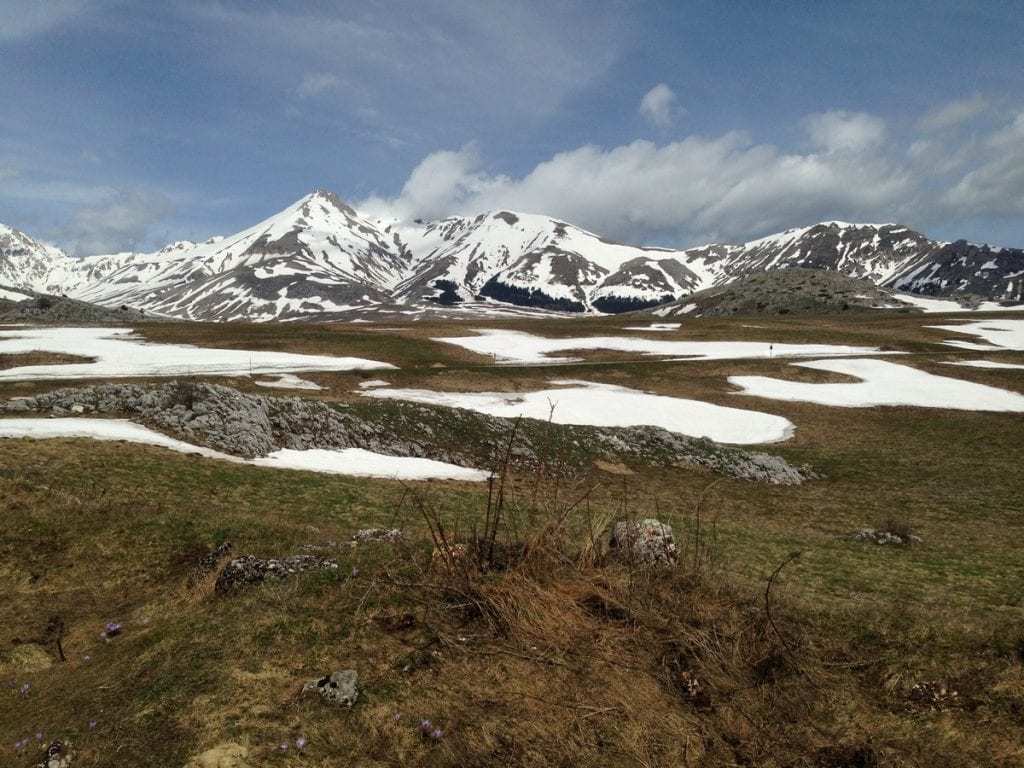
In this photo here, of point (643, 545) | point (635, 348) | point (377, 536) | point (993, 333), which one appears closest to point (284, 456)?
point (377, 536)

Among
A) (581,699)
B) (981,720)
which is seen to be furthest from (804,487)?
(581,699)

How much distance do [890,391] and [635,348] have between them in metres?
33.5

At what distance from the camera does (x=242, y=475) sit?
65.2 ft

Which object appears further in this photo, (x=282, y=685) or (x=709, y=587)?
(x=709, y=587)

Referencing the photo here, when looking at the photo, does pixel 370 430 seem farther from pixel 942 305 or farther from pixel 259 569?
pixel 942 305

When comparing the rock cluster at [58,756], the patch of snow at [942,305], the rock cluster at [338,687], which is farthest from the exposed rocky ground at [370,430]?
the patch of snow at [942,305]

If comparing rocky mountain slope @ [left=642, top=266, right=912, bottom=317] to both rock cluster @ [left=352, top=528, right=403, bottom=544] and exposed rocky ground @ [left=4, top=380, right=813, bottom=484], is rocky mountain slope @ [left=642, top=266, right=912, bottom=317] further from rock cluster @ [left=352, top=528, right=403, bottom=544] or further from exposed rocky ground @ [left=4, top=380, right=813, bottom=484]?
rock cluster @ [left=352, top=528, right=403, bottom=544]

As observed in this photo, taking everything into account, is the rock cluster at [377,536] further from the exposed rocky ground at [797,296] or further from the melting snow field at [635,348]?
the exposed rocky ground at [797,296]

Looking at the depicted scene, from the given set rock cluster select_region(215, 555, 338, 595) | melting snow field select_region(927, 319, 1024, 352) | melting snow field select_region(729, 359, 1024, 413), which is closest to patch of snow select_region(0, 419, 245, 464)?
rock cluster select_region(215, 555, 338, 595)

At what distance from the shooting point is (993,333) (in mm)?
94750

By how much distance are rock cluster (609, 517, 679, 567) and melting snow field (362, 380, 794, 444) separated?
27276 mm

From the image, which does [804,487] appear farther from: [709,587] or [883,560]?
[709,587]

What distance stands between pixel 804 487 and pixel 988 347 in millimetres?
75572

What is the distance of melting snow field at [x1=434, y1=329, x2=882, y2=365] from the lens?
71.6 meters
